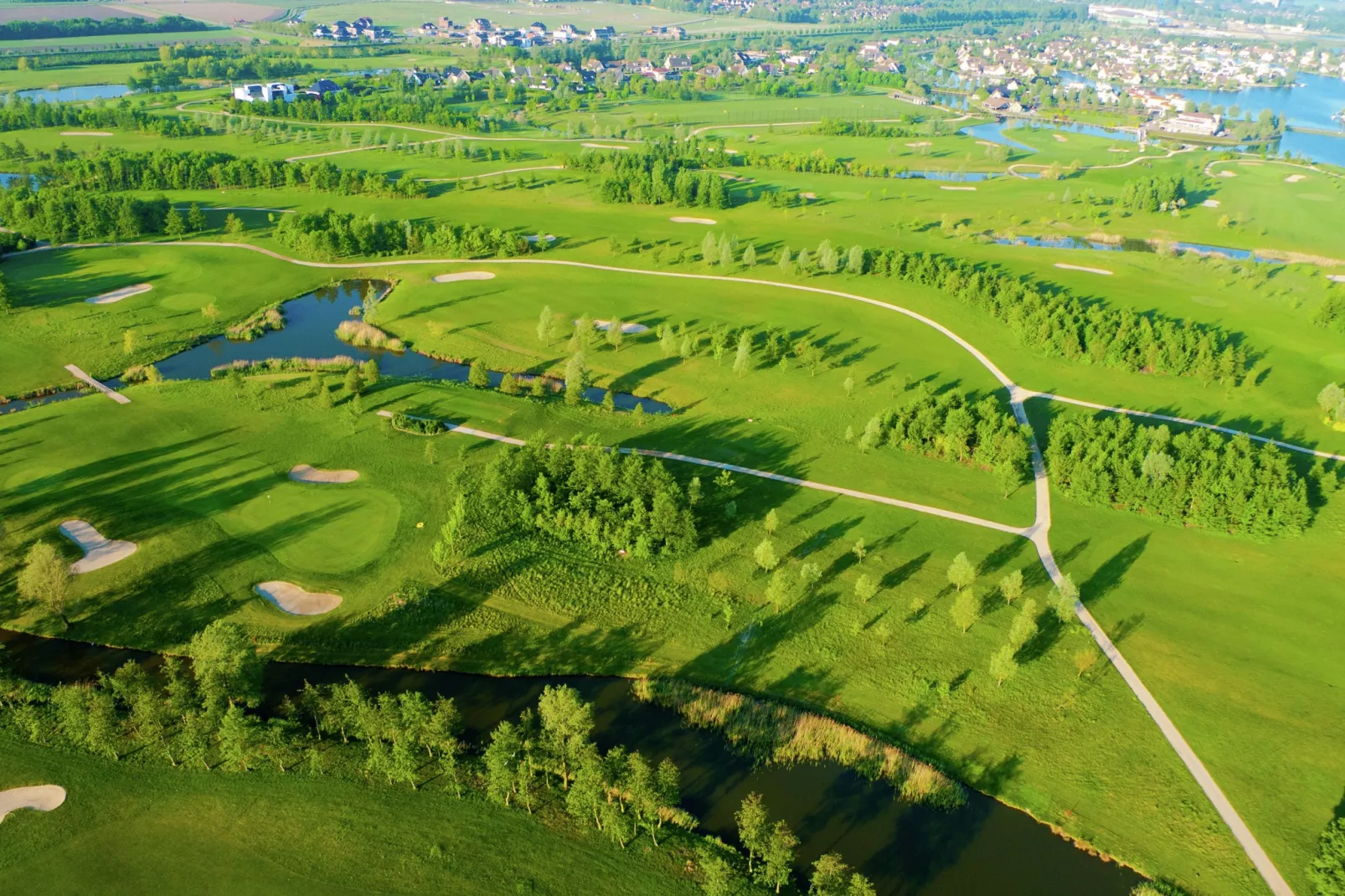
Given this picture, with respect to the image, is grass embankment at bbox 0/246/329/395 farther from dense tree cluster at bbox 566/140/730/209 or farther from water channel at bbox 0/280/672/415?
dense tree cluster at bbox 566/140/730/209

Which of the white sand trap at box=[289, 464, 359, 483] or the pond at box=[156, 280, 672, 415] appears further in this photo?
the pond at box=[156, 280, 672, 415]

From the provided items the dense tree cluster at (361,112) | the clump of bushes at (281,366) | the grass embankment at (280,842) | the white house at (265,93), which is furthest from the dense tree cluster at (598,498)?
the white house at (265,93)

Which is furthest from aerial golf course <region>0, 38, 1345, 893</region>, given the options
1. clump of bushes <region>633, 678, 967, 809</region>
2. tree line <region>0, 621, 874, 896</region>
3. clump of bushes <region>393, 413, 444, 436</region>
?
tree line <region>0, 621, 874, 896</region>

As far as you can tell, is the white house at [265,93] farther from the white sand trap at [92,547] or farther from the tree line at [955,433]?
the tree line at [955,433]

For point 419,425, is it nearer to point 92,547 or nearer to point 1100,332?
point 92,547

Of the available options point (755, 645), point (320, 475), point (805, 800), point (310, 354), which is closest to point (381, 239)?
point (310, 354)

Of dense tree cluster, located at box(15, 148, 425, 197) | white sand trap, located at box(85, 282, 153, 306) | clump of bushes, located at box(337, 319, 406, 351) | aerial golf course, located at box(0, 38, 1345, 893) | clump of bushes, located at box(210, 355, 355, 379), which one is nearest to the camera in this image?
aerial golf course, located at box(0, 38, 1345, 893)
